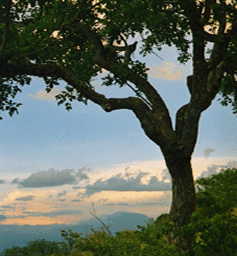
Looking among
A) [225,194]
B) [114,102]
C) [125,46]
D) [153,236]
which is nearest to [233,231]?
[153,236]

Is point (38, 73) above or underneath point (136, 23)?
underneath

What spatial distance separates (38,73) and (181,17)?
5855 millimetres

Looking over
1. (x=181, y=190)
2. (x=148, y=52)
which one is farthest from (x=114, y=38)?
(x=181, y=190)

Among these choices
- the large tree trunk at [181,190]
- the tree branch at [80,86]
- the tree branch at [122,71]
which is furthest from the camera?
the tree branch at [122,71]

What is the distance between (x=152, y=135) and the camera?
12.5m

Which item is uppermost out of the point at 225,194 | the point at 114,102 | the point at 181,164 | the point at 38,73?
the point at 38,73

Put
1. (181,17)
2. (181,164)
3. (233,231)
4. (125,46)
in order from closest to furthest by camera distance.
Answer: (233,231)
(181,164)
(181,17)
(125,46)

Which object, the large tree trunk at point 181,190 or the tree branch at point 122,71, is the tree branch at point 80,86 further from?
the large tree trunk at point 181,190

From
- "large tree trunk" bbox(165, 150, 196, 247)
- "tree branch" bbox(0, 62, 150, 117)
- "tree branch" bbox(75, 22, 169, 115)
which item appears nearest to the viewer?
"large tree trunk" bbox(165, 150, 196, 247)

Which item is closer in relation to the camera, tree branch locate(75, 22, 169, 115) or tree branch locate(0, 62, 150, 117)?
tree branch locate(0, 62, 150, 117)

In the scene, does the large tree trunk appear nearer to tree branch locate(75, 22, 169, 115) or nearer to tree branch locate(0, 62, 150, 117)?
tree branch locate(75, 22, 169, 115)

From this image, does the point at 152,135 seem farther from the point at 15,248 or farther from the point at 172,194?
the point at 15,248

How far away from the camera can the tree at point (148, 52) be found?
12141 mm

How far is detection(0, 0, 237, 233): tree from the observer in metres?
12.1
